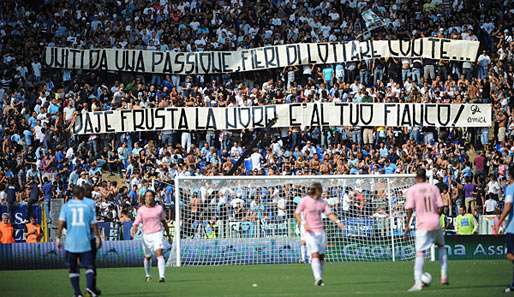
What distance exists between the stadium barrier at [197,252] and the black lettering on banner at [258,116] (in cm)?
1019

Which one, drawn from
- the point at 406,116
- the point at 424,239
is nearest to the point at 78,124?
the point at 406,116

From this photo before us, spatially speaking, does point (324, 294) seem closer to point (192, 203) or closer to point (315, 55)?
point (192, 203)

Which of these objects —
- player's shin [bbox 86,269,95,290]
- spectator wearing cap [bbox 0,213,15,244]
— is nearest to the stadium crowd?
spectator wearing cap [bbox 0,213,15,244]

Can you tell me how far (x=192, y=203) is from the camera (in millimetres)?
32406

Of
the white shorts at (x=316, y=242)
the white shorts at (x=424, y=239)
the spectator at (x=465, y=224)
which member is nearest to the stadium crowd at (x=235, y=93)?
the spectator at (x=465, y=224)

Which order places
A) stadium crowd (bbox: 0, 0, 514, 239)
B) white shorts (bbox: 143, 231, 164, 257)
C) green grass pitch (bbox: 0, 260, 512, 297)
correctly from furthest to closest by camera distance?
stadium crowd (bbox: 0, 0, 514, 239) < white shorts (bbox: 143, 231, 164, 257) < green grass pitch (bbox: 0, 260, 512, 297)

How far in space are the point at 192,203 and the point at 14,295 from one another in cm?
1128

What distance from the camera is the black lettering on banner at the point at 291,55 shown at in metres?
43.9

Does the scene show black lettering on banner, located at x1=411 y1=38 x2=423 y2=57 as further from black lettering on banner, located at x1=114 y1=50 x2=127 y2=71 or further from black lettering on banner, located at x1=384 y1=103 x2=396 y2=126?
black lettering on banner, located at x1=114 y1=50 x2=127 y2=71

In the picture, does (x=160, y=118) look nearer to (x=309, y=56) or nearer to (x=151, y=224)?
(x=309, y=56)

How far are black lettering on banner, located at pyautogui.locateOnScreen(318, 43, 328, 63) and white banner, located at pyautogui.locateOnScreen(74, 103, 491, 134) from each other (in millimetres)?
2821

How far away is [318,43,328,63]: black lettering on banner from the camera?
143 feet

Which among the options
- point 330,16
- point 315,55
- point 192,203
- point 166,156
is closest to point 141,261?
point 192,203

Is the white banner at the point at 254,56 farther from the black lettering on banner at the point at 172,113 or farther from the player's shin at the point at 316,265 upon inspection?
the player's shin at the point at 316,265
